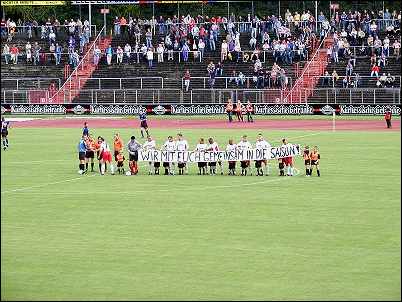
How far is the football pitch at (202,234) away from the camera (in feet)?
67.8

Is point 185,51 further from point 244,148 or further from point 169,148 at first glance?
point 244,148

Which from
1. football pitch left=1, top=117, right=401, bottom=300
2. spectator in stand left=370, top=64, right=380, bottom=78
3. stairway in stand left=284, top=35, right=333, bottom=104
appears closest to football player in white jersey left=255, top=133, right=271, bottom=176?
football pitch left=1, top=117, right=401, bottom=300

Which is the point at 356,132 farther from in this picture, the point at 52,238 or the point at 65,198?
the point at 52,238

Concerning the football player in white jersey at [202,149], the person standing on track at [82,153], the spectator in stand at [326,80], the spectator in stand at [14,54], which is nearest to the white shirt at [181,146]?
the football player in white jersey at [202,149]

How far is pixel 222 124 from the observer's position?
2653 inches

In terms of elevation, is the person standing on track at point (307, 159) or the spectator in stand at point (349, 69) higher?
the spectator in stand at point (349, 69)

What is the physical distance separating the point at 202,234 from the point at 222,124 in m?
40.6

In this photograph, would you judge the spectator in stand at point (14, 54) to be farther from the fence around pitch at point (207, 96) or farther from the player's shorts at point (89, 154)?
the player's shorts at point (89, 154)

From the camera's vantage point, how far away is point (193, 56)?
Answer: 270ft

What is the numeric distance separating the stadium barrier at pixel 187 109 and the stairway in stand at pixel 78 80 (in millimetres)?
1312

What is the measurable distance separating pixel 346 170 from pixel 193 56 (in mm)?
41888

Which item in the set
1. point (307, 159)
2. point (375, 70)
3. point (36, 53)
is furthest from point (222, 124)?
point (307, 159)

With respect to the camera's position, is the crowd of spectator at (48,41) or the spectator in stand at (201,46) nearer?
the spectator in stand at (201,46)

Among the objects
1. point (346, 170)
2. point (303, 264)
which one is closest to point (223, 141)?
point (346, 170)
